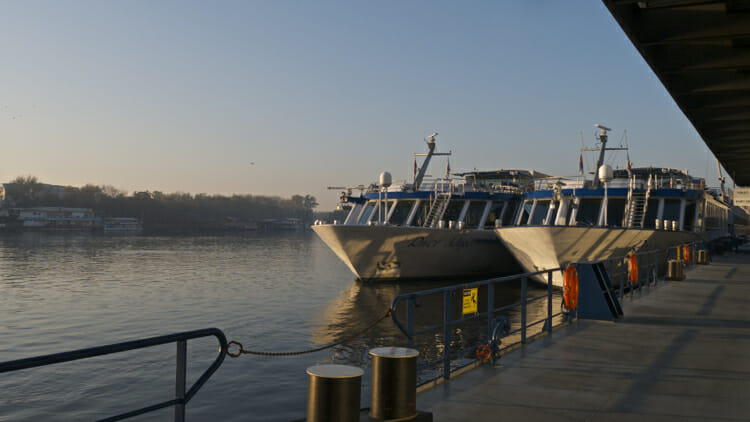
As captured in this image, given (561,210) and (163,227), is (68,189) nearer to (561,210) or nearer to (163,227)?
(163,227)

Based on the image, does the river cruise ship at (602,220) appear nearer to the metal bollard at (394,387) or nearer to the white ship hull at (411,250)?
the white ship hull at (411,250)

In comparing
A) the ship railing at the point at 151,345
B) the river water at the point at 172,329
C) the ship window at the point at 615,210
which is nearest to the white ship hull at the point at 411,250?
the river water at the point at 172,329

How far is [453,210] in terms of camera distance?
3084cm

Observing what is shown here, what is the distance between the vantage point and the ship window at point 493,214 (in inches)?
1217

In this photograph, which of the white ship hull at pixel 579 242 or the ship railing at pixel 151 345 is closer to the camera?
the ship railing at pixel 151 345

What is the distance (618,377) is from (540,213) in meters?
22.5

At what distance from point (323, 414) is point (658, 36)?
7.29 meters

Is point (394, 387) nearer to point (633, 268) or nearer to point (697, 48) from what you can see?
point (697, 48)

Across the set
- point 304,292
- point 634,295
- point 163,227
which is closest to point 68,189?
point 163,227

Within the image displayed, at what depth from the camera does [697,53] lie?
970cm

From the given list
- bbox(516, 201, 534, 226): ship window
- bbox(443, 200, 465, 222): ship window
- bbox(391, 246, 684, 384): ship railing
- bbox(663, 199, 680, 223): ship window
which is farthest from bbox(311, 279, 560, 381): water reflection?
bbox(663, 199, 680, 223): ship window

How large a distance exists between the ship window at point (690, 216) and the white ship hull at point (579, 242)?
2515 millimetres

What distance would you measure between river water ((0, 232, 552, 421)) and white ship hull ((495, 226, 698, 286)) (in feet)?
17.3

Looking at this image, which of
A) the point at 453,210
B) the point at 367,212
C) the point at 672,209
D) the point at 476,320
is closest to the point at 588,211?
the point at 672,209
